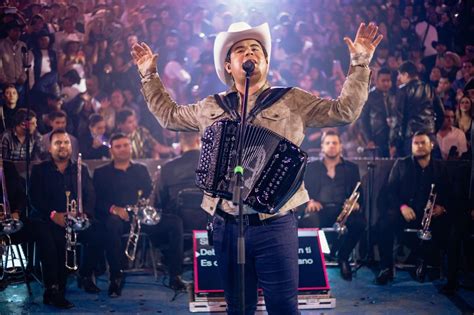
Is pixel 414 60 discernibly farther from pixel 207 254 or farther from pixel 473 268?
pixel 207 254

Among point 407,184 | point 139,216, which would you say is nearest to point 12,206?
point 139,216

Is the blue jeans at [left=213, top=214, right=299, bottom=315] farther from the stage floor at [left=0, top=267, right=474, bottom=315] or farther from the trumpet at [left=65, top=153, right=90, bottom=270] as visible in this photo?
the trumpet at [left=65, top=153, right=90, bottom=270]

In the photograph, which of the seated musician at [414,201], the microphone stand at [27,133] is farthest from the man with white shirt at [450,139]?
the microphone stand at [27,133]

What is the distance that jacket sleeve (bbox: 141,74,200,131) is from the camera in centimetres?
334

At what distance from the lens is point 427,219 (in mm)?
6211

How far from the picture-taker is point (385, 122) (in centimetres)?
784

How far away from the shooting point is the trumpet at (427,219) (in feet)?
19.9

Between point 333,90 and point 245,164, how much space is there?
540 centimetres

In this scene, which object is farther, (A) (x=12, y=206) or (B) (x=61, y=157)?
(B) (x=61, y=157)

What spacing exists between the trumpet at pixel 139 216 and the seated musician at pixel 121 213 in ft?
0.26

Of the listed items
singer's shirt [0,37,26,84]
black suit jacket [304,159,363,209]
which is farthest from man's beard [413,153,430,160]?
singer's shirt [0,37,26,84]

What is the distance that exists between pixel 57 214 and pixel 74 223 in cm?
30

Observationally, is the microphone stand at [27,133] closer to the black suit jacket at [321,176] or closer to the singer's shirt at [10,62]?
the singer's shirt at [10,62]

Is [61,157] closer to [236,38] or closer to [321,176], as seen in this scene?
[321,176]
